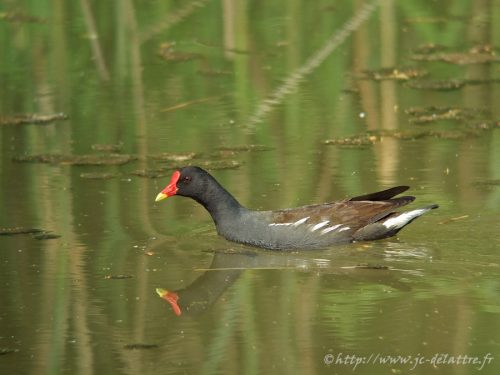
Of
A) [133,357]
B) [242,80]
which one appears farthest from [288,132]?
[133,357]

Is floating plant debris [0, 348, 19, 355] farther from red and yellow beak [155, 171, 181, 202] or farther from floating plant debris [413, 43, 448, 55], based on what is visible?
floating plant debris [413, 43, 448, 55]

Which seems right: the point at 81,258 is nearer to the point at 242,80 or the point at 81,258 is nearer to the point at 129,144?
the point at 129,144

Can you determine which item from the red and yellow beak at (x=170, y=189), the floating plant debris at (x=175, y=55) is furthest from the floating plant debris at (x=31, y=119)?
the red and yellow beak at (x=170, y=189)

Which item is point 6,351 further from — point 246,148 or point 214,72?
point 214,72

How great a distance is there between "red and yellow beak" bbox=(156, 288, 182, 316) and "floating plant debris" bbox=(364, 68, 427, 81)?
4.98 meters

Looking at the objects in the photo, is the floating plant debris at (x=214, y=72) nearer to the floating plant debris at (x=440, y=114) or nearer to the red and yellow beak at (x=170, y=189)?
the floating plant debris at (x=440, y=114)

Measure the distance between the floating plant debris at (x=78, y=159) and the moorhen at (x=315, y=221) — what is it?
129cm

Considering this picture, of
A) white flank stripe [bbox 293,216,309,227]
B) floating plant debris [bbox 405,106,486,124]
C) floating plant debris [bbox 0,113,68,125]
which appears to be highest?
floating plant debris [bbox 0,113,68,125]

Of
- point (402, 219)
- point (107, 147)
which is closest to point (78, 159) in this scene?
point (107, 147)

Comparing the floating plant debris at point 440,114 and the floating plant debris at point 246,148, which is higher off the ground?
the floating plant debris at point 440,114

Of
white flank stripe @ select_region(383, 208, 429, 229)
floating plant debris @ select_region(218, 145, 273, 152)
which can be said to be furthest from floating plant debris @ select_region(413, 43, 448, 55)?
white flank stripe @ select_region(383, 208, 429, 229)

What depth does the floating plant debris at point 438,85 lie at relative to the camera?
11.3m

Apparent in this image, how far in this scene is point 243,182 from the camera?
921 cm

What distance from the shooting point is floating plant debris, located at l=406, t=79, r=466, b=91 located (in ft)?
37.2
